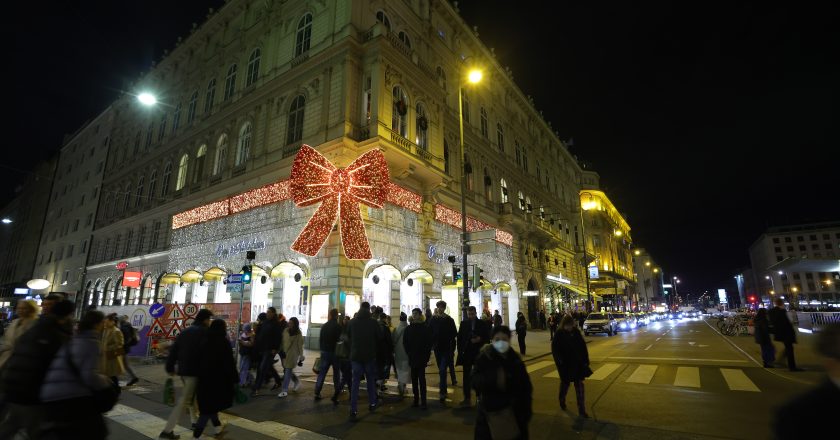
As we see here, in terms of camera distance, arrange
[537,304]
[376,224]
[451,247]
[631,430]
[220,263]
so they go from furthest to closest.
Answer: [537,304]
[451,247]
[220,263]
[376,224]
[631,430]

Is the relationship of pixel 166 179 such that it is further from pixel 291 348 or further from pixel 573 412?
pixel 573 412

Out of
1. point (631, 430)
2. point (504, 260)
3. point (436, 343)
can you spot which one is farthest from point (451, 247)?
point (631, 430)

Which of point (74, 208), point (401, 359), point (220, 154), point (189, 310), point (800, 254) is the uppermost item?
point (800, 254)

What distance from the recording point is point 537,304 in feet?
109

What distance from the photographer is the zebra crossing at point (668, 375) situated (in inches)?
365

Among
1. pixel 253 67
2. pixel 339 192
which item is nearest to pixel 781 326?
pixel 339 192

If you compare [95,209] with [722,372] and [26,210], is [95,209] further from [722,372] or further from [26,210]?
[722,372]

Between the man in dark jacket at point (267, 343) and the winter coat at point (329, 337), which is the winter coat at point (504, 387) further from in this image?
the man in dark jacket at point (267, 343)

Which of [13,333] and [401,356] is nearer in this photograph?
[13,333]

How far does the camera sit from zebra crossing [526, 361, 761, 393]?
9.27 m

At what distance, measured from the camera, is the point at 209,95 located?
27453 mm

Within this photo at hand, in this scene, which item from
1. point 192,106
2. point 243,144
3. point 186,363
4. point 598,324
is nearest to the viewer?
point 186,363

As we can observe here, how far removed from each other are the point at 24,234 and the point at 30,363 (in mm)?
65975

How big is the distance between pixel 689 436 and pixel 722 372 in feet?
22.1
